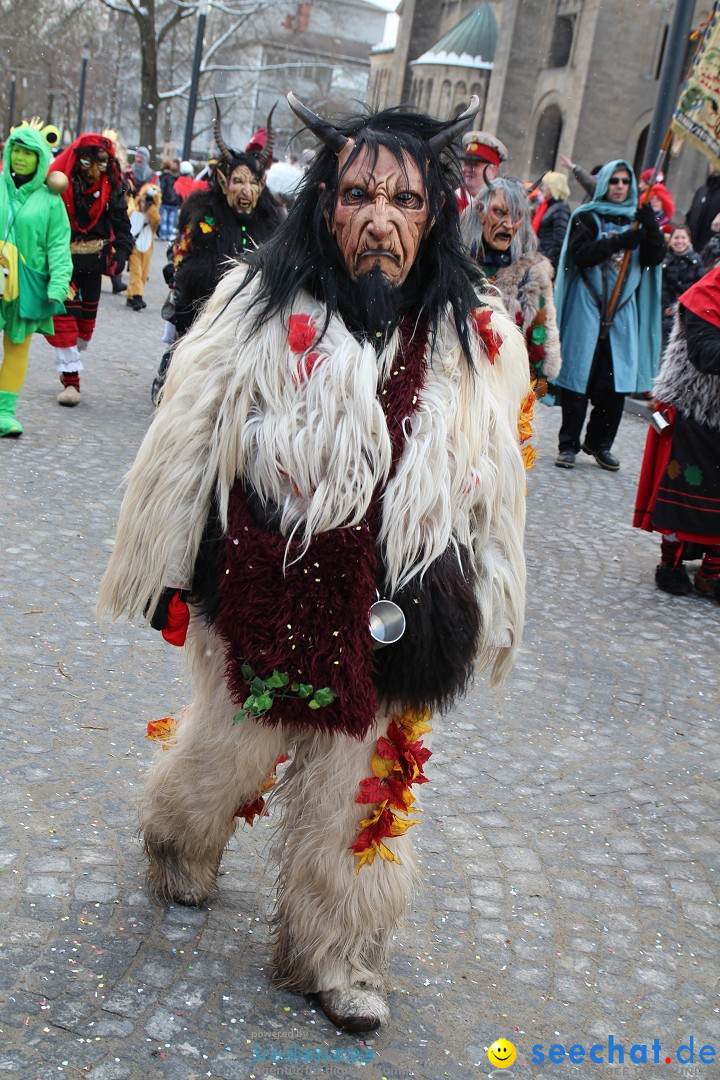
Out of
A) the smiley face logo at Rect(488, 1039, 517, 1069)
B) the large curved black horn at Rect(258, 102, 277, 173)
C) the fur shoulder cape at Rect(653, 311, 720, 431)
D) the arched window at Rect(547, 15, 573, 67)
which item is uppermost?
the arched window at Rect(547, 15, 573, 67)

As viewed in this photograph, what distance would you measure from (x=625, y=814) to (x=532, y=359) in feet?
12.1

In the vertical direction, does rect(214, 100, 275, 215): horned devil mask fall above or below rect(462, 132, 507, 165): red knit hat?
below

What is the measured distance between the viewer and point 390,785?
2805 millimetres

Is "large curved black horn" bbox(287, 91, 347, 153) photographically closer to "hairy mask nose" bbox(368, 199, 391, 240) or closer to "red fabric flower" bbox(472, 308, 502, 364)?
"hairy mask nose" bbox(368, 199, 391, 240)

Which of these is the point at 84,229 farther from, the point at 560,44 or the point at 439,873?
the point at 560,44

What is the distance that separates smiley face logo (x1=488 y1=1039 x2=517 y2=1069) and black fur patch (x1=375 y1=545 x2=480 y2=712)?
0.84 metres

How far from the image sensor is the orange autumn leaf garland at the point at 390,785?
2.77 metres

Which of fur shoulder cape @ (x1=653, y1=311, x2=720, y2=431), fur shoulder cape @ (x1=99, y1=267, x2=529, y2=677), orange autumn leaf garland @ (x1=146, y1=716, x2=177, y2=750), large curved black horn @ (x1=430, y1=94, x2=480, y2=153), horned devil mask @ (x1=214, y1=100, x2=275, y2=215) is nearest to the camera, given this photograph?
fur shoulder cape @ (x1=99, y1=267, x2=529, y2=677)

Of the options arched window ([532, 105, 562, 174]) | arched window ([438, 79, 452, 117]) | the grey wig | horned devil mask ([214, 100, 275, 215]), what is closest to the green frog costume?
horned devil mask ([214, 100, 275, 215])

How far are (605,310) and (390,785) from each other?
23.9 feet

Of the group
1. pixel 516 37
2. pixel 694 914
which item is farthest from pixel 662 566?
pixel 516 37

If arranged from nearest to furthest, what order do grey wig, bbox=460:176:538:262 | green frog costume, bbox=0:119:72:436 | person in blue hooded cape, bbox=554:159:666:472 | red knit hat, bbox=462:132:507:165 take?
grey wig, bbox=460:176:538:262, red knit hat, bbox=462:132:507:165, green frog costume, bbox=0:119:72:436, person in blue hooded cape, bbox=554:159:666:472

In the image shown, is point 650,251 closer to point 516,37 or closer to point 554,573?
point 554,573

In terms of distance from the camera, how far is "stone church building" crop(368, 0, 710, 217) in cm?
4047
